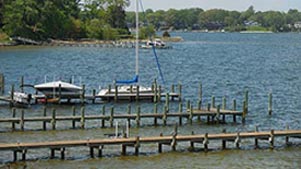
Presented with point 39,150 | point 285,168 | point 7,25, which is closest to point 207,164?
point 285,168

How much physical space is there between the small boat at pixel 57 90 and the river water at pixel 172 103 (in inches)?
64.5

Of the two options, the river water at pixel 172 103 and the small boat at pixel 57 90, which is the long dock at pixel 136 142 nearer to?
the river water at pixel 172 103

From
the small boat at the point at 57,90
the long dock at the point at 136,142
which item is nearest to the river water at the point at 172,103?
the long dock at the point at 136,142

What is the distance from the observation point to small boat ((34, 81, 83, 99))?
6556 centimetres

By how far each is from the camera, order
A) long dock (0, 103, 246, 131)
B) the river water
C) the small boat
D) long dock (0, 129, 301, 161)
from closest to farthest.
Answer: long dock (0, 129, 301, 161), the river water, long dock (0, 103, 246, 131), the small boat

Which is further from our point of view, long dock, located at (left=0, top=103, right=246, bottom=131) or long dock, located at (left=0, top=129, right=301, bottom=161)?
long dock, located at (left=0, top=103, right=246, bottom=131)

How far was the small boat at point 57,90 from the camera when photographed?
65562mm

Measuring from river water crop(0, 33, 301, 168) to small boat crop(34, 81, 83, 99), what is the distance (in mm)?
1637

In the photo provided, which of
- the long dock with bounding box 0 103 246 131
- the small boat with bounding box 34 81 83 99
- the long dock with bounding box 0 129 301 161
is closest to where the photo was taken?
the long dock with bounding box 0 129 301 161

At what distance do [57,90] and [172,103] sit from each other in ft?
35.6

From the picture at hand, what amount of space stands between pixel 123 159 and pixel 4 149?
690 centimetres

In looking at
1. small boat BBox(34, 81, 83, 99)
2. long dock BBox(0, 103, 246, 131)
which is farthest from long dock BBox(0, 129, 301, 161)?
small boat BBox(34, 81, 83, 99)

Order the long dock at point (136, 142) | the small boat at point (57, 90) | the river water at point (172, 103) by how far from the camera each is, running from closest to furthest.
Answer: the long dock at point (136, 142), the river water at point (172, 103), the small boat at point (57, 90)

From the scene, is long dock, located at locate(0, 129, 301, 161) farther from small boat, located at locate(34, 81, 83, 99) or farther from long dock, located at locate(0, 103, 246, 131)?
small boat, located at locate(34, 81, 83, 99)
